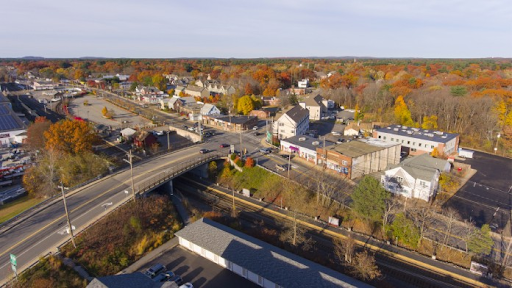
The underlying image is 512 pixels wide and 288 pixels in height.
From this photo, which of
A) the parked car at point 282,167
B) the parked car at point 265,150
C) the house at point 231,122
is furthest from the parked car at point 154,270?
the house at point 231,122

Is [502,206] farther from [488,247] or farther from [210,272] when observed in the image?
[210,272]

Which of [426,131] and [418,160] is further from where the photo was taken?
[426,131]

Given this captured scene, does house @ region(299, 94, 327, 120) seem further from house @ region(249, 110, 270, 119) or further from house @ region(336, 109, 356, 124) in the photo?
house @ region(249, 110, 270, 119)

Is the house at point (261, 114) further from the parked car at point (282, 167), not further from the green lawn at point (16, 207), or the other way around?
the green lawn at point (16, 207)

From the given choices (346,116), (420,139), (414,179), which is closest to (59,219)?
(414,179)

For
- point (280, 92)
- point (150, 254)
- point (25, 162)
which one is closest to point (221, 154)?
point (150, 254)

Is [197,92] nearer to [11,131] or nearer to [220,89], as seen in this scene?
[220,89]
